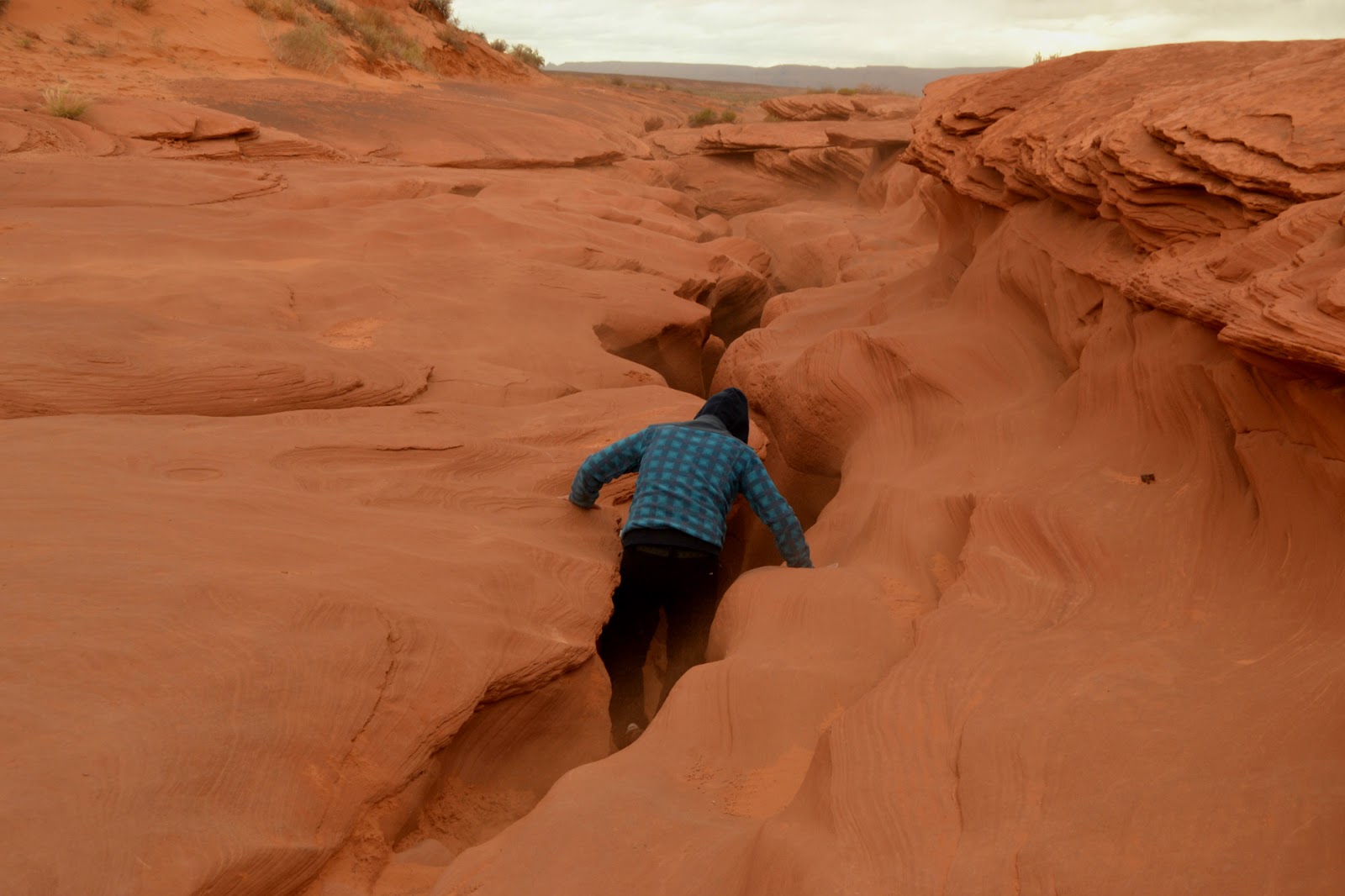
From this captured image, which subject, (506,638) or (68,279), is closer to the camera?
(506,638)

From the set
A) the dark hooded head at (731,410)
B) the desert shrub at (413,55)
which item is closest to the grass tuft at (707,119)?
the desert shrub at (413,55)

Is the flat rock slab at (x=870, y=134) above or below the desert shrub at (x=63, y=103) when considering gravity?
above

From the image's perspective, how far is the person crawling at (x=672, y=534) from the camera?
13.2 feet

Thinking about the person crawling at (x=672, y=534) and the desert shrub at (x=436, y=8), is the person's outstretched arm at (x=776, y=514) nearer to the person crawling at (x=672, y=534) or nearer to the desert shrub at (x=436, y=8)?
the person crawling at (x=672, y=534)

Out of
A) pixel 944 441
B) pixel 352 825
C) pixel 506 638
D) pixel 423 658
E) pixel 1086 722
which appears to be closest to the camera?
pixel 1086 722

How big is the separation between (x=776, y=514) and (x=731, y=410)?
1.93ft

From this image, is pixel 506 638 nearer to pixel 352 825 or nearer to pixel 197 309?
pixel 352 825

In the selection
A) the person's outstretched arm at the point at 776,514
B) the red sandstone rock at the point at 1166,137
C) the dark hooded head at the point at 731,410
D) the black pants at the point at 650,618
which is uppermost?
the red sandstone rock at the point at 1166,137

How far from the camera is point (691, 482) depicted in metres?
4.07

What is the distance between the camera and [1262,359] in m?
3.11

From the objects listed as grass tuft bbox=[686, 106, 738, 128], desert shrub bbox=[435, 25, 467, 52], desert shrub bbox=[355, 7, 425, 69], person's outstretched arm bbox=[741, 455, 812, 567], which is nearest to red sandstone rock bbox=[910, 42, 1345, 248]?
person's outstretched arm bbox=[741, 455, 812, 567]

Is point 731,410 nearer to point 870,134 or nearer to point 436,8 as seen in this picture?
point 870,134

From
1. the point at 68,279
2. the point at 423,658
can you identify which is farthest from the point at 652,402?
the point at 68,279

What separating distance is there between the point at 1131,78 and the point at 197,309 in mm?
5014
